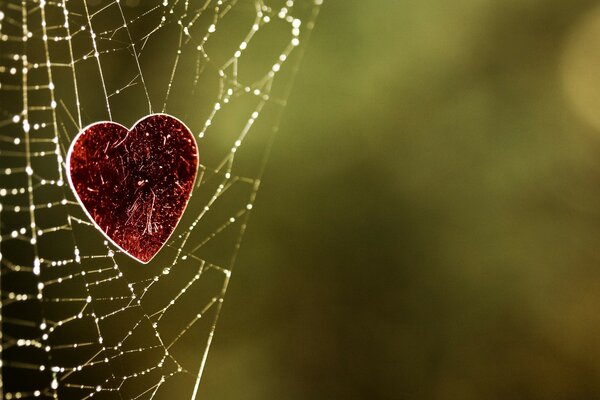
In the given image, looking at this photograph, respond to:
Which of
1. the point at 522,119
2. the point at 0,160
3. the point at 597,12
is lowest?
the point at 0,160

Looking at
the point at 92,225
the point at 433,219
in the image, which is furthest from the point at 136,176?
the point at 433,219

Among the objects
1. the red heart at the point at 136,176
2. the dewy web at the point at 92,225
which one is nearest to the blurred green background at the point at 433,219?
the dewy web at the point at 92,225

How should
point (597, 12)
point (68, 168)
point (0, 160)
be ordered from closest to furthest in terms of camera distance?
point (68, 168) → point (0, 160) → point (597, 12)

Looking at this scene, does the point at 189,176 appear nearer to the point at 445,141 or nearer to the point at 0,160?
→ the point at 0,160

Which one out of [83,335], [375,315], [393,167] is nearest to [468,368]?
[375,315]

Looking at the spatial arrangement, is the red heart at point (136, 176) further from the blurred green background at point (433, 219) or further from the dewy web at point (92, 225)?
the blurred green background at point (433, 219)

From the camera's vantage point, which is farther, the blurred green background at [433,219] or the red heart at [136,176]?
the blurred green background at [433,219]

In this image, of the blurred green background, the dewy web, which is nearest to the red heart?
the dewy web
